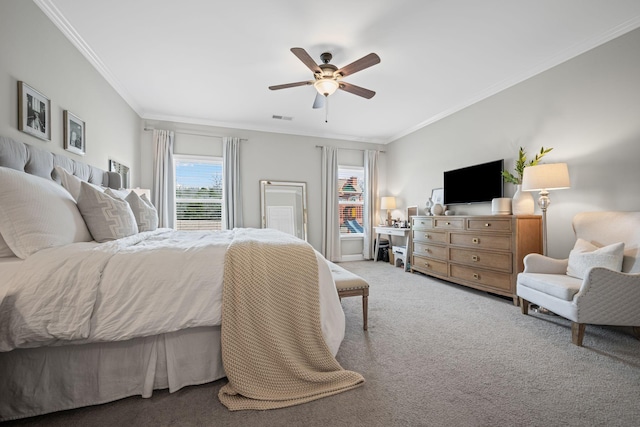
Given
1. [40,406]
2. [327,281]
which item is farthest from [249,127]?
[40,406]

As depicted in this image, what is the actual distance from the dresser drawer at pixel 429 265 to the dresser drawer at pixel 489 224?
725 mm

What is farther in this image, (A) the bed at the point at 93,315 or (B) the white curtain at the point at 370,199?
(B) the white curtain at the point at 370,199

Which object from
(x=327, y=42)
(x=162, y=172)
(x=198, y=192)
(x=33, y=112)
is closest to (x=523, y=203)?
(x=327, y=42)

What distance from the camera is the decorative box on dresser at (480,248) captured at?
2887 mm

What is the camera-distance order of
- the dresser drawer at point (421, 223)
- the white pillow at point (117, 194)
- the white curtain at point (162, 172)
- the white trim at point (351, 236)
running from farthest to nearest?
the white trim at point (351, 236), the white curtain at point (162, 172), the dresser drawer at point (421, 223), the white pillow at point (117, 194)

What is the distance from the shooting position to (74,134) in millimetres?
2473

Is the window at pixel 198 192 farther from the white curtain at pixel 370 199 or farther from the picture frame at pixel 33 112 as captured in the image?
the white curtain at pixel 370 199

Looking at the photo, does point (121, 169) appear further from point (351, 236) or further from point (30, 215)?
point (351, 236)

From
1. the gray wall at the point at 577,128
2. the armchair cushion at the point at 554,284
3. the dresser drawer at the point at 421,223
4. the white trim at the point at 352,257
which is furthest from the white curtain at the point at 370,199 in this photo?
the armchair cushion at the point at 554,284

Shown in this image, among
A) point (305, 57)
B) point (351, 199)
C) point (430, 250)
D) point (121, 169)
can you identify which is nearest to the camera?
point (305, 57)

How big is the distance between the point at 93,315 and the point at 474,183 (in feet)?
14.2

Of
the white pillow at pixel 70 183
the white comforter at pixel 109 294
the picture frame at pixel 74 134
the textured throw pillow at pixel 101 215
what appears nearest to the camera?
the white comforter at pixel 109 294

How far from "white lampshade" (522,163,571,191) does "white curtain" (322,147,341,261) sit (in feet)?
11.1

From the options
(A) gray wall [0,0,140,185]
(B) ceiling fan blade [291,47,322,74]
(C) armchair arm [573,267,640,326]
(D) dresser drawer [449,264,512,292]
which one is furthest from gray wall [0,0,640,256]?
(B) ceiling fan blade [291,47,322,74]
